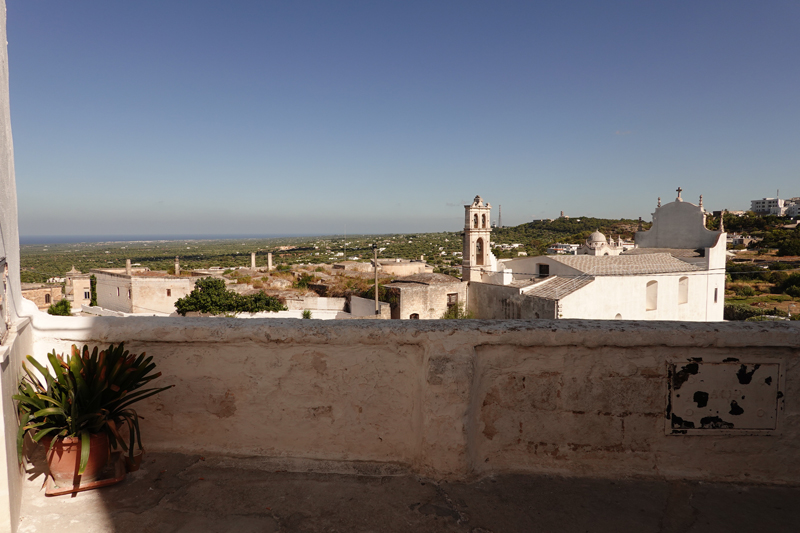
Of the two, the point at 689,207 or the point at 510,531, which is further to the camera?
the point at 689,207

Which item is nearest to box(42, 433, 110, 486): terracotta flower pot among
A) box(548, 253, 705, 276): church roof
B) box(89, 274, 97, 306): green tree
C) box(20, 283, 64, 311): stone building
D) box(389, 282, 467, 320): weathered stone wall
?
box(548, 253, 705, 276): church roof

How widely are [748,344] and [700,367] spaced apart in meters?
0.27

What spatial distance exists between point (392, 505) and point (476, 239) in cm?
2671

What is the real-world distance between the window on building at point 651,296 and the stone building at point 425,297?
30.2 ft

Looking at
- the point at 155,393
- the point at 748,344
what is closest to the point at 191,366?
the point at 155,393

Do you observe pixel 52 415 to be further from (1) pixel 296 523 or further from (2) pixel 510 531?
(2) pixel 510 531

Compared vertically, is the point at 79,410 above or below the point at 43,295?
above

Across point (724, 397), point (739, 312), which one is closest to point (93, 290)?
point (724, 397)

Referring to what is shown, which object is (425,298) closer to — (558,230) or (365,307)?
(365,307)

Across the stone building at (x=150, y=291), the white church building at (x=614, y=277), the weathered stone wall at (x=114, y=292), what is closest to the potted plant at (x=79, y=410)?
the white church building at (x=614, y=277)

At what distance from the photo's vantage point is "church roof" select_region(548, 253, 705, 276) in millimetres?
22359

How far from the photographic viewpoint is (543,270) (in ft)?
86.2

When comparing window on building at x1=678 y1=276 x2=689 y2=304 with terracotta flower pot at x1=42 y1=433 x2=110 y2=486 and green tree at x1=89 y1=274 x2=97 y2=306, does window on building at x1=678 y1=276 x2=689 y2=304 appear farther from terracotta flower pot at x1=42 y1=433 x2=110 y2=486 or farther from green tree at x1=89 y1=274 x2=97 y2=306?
green tree at x1=89 y1=274 x2=97 y2=306

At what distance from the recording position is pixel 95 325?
2.86 m
